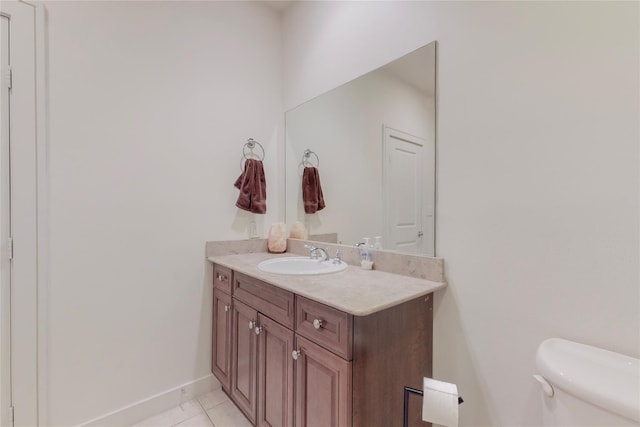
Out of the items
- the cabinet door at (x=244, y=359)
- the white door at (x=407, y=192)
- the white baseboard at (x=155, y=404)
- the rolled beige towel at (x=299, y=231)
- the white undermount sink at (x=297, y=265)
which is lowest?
the white baseboard at (x=155, y=404)

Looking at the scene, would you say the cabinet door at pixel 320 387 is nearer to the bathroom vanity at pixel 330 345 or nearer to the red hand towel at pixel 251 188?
the bathroom vanity at pixel 330 345

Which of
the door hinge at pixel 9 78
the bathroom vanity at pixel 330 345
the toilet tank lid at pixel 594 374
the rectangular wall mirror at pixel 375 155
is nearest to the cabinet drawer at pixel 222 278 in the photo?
the bathroom vanity at pixel 330 345

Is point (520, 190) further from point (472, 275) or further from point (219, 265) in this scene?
point (219, 265)

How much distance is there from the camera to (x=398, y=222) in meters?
1.52

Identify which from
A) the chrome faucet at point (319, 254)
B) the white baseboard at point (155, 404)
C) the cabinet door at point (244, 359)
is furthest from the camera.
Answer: the chrome faucet at point (319, 254)

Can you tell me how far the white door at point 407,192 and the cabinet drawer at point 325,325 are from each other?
1.92 ft

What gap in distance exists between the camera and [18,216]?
52.9 inches

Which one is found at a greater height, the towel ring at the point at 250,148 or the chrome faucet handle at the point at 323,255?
the towel ring at the point at 250,148

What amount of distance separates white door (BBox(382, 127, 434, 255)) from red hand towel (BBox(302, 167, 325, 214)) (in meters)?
0.57

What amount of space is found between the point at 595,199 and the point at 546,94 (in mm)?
397

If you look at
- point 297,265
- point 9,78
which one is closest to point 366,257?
point 297,265

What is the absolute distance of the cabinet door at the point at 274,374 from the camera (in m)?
1.24

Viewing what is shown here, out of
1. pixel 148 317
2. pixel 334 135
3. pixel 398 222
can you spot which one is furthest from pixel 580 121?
pixel 148 317

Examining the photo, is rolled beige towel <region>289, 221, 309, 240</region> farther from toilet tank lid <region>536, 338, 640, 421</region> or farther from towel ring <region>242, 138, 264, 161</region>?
toilet tank lid <region>536, 338, 640, 421</region>
